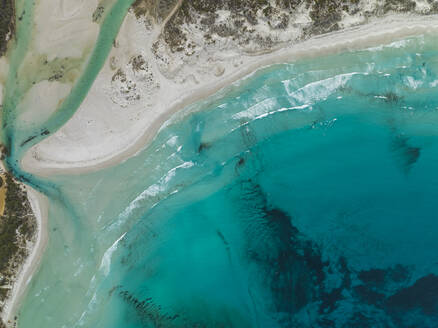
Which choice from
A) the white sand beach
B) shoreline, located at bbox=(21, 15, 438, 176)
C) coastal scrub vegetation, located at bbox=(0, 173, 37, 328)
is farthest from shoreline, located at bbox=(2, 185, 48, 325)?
shoreline, located at bbox=(21, 15, 438, 176)

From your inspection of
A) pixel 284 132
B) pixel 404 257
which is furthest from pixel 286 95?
pixel 404 257

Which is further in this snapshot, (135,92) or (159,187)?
(159,187)

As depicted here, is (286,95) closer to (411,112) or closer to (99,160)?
(411,112)

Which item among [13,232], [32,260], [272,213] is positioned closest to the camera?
[272,213]

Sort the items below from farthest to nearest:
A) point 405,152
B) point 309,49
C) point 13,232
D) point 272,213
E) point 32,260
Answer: point 32,260 → point 13,232 → point 309,49 → point 272,213 → point 405,152

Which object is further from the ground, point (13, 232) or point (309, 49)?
point (309, 49)

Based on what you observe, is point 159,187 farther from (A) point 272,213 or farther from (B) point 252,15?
(B) point 252,15

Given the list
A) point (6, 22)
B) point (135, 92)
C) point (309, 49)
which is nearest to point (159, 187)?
point (135, 92)

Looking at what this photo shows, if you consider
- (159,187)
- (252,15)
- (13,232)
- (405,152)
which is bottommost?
(405,152)
